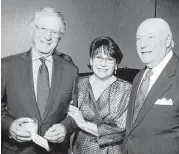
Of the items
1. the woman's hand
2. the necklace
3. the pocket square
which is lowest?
Answer: the woman's hand

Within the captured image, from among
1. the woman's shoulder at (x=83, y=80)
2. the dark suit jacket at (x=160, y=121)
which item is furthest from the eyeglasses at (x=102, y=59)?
the dark suit jacket at (x=160, y=121)

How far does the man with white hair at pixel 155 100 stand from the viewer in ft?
3.01

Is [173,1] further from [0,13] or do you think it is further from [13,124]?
[13,124]

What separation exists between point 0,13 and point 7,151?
568 mm

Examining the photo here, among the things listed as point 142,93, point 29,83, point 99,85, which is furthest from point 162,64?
point 29,83

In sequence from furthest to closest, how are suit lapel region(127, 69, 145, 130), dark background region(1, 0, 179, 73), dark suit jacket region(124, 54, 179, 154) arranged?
dark background region(1, 0, 179, 73) → suit lapel region(127, 69, 145, 130) → dark suit jacket region(124, 54, 179, 154)

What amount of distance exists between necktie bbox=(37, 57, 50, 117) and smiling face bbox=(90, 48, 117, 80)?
7.7 inches

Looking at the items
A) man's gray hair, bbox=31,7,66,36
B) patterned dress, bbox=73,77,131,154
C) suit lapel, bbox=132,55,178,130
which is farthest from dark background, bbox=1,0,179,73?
suit lapel, bbox=132,55,178,130

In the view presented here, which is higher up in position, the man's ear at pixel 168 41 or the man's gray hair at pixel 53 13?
the man's gray hair at pixel 53 13

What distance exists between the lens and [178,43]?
4.00 feet

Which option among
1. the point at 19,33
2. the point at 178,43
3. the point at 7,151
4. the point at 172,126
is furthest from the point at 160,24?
the point at 7,151

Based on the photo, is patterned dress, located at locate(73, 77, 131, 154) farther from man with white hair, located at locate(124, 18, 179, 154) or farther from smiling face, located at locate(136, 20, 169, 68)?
smiling face, located at locate(136, 20, 169, 68)

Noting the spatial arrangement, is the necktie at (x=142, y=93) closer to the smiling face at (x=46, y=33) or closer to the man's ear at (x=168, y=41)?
the man's ear at (x=168, y=41)

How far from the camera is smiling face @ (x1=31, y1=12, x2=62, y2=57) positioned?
102 cm
